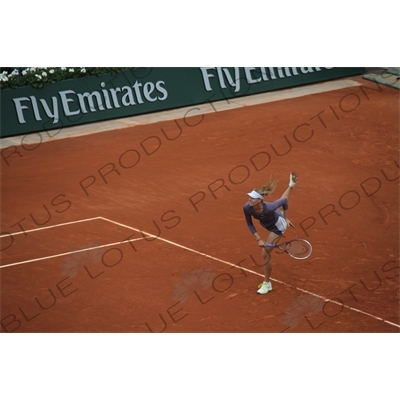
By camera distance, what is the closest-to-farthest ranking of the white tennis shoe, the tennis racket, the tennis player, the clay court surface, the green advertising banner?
1. the tennis player
2. the clay court surface
3. the white tennis shoe
4. the tennis racket
5. the green advertising banner

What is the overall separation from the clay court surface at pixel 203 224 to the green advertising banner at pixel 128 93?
992 mm

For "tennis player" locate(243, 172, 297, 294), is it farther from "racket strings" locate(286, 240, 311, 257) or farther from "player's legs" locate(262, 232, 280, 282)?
"racket strings" locate(286, 240, 311, 257)

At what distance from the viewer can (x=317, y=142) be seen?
19000 millimetres

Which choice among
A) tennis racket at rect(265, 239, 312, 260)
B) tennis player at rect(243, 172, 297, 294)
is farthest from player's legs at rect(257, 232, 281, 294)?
tennis racket at rect(265, 239, 312, 260)

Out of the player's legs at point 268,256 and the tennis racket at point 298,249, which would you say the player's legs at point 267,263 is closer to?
the player's legs at point 268,256

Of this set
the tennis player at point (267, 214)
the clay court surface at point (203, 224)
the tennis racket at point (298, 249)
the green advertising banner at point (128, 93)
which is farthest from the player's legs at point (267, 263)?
the green advertising banner at point (128, 93)

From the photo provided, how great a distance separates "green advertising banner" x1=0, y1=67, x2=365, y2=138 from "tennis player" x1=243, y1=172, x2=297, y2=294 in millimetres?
10283

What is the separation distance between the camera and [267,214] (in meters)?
11.6

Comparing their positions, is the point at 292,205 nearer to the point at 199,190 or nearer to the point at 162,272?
the point at 199,190

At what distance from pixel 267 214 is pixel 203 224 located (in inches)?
127

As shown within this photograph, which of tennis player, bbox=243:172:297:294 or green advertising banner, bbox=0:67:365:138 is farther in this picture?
green advertising banner, bbox=0:67:365:138

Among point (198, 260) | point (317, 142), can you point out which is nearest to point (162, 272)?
point (198, 260)

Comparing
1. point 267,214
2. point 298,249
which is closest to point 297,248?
point 298,249

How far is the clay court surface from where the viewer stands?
1172cm
